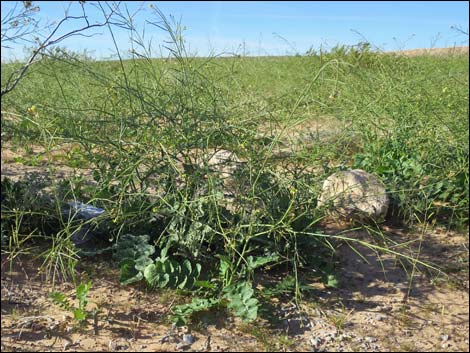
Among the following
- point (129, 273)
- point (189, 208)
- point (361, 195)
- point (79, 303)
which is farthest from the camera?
point (361, 195)

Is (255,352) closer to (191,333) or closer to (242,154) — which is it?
(191,333)

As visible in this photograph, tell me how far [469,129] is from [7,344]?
9.92 feet

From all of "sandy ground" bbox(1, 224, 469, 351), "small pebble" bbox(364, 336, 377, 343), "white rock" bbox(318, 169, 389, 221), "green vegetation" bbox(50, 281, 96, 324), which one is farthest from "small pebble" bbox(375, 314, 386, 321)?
"green vegetation" bbox(50, 281, 96, 324)

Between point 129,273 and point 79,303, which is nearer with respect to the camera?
point 79,303

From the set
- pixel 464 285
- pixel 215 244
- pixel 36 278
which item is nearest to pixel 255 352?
pixel 215 244

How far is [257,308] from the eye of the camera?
2.23 metres

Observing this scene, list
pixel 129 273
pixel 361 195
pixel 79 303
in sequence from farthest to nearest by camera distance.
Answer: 1. pixel 361 195
2. pixel 129 273
3. pixel 79 303

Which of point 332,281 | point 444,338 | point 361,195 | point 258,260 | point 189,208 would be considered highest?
point 189,208

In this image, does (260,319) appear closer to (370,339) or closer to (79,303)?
(370,339)

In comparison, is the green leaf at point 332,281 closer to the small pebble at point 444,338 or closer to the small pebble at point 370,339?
the small pebble at point 370,339

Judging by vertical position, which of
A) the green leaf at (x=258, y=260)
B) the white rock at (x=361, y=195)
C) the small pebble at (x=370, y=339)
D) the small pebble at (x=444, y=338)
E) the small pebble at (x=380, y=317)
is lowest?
the small pebble at (x=444, y=338)

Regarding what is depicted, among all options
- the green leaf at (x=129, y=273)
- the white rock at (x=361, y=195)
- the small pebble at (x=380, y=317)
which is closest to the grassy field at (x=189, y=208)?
the green leaf at (x=129, y=273)

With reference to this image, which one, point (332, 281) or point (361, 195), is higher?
point (361, 195)

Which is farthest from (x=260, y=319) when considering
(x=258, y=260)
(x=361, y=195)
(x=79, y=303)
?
(x=361, y=195)
